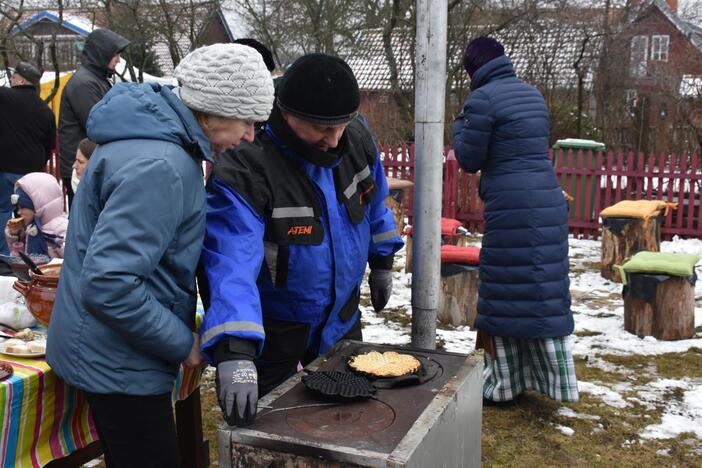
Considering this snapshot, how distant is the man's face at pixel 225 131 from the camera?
76.3 inches

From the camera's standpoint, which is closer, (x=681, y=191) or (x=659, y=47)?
(x=681, y=191)

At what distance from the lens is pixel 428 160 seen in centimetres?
259

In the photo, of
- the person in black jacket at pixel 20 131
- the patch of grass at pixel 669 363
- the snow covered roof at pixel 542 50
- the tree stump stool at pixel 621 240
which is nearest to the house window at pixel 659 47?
the snow covered roof at pixel 542 50

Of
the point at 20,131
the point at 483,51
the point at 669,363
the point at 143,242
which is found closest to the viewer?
the point at 143,242

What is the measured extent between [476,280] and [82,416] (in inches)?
140

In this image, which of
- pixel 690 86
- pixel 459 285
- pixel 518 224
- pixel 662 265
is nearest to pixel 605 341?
pixel 662 265

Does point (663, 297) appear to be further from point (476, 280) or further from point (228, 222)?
point (228, 222)

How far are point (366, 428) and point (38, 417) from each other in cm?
100

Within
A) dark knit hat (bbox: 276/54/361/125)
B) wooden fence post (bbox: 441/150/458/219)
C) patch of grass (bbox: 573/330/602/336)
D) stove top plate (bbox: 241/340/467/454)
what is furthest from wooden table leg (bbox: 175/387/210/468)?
wooden fence post (bbox: 441/150/458/219)

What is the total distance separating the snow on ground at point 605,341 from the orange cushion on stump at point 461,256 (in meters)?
0.51

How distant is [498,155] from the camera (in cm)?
382

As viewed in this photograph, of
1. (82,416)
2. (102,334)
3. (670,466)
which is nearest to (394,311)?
(670,466)

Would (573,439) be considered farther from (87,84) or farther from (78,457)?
(87,84)

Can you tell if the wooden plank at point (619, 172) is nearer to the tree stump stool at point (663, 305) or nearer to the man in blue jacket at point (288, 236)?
the tree stump stool at point (663, 305)
